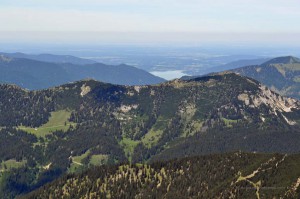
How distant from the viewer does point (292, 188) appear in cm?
19788

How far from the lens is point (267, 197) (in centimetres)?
19962

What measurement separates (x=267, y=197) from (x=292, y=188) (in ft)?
40.5
